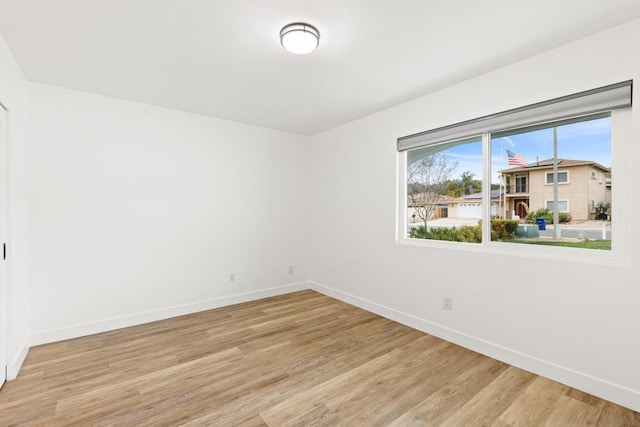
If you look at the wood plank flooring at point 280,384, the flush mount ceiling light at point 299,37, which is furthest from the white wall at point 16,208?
the flush mount ceiling light at point 299,37

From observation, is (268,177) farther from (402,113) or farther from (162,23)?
(162,23)

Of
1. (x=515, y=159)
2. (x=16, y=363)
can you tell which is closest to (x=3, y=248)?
(x=16, y=363)

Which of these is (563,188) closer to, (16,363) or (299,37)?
(299,37)

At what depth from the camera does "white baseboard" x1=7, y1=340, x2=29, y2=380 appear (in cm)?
229

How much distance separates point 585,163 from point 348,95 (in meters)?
2.13

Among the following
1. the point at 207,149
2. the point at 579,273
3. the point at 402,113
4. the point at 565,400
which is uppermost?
the point at 402,113

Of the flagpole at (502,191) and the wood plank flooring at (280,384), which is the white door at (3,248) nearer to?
the wood plank flooring at (280,384)

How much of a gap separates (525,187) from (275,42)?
2410 mm

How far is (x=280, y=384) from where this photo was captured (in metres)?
2.26

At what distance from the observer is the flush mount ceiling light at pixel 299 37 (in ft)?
6.56

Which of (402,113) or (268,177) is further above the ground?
(402,113)

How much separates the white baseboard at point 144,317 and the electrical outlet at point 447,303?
7.78 ft

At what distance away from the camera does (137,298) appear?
342cm

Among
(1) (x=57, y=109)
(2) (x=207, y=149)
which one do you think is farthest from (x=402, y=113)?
(1) (x=57, y=109)
